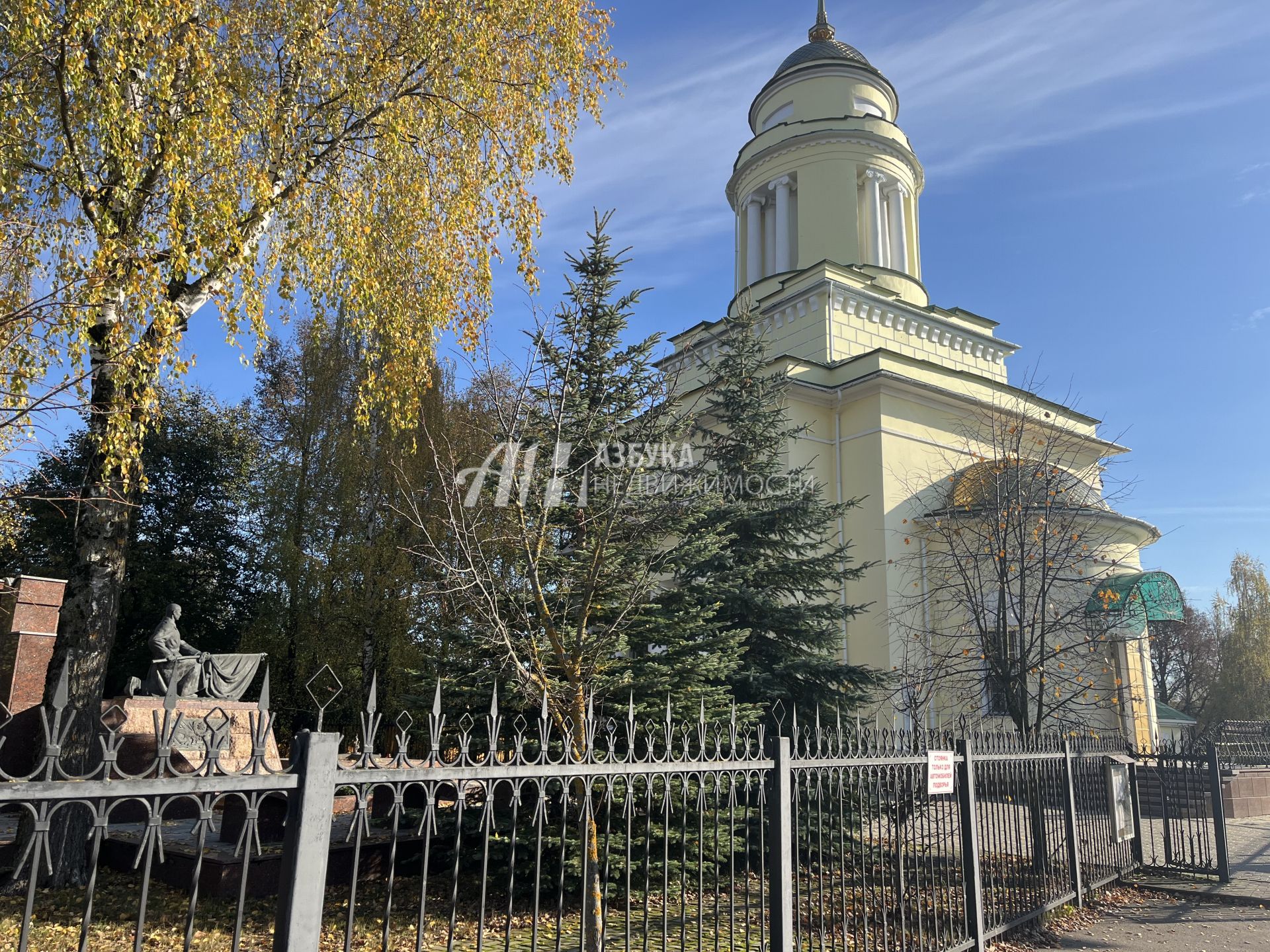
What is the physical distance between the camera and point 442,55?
30.1ft

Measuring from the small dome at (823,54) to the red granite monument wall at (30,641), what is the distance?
23.8 m

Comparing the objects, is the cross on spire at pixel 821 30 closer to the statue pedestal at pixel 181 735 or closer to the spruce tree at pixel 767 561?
the spruce tree at pixel 767 561

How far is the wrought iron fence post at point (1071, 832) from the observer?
8.20 meters

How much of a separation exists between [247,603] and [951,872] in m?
20.6

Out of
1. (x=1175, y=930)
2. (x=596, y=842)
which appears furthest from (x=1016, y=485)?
(x=596, y=842)

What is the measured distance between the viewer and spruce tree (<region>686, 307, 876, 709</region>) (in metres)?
11.1

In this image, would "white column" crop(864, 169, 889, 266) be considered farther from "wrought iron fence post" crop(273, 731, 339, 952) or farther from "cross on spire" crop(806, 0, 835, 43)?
"wrought iron fence post" crop(273, 731, 339, 952)

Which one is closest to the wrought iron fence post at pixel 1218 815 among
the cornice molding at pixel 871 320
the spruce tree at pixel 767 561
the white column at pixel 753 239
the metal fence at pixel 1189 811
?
the metal fence at pixel 1189 811

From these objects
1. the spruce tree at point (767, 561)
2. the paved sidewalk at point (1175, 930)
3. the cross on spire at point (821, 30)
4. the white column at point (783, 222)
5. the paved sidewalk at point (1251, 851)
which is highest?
the cross on spire at point (821, 30)

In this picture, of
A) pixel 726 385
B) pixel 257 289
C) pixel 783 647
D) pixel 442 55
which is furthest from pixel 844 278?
pixel 257 289

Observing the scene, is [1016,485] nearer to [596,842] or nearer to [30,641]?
[596,842]

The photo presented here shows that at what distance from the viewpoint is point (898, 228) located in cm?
2477

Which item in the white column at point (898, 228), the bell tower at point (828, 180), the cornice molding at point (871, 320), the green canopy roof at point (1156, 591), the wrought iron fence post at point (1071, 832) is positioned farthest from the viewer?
the white column at point (898, 228)

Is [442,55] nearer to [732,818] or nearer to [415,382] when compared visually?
[415,382]
